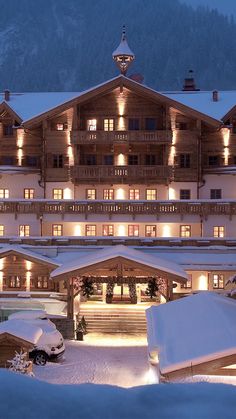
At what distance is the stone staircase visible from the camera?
2989 centimetres

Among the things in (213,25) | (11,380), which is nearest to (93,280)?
(11,380)

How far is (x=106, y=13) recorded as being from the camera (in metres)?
179

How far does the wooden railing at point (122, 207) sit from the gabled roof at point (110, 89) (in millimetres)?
5736

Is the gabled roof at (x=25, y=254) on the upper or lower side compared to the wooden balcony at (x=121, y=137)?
lower

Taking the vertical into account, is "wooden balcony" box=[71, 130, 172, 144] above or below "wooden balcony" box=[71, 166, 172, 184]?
above

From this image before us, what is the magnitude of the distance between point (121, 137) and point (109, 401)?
37381mm

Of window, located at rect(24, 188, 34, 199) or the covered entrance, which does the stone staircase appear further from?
window, located at rect(24, 188, 34, 199)

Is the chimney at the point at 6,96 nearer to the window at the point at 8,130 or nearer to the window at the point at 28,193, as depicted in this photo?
the window at the point at 8,130

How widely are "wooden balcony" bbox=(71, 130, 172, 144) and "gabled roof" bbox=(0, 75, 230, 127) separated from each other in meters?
2.01

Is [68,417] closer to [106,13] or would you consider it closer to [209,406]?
[209,406]

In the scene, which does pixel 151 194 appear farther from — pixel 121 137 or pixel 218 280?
pixel 218 280

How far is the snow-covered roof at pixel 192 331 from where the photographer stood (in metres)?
14.1

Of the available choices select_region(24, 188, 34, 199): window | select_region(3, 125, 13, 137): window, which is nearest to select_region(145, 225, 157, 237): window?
select_region(24, 188, 34, 199): window

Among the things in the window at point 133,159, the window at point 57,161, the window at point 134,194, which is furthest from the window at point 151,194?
the window at point 57,161
